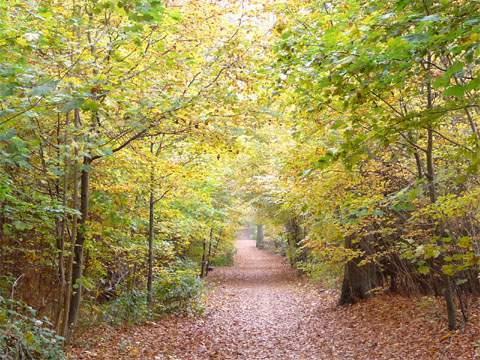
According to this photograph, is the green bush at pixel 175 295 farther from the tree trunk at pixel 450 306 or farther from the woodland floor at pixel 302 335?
the tree trunk at pixel 450 306

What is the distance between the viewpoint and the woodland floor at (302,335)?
870 centimetres

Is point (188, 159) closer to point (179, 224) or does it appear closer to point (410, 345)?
point (179, 224)

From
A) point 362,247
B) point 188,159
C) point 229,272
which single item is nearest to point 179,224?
point 188,159

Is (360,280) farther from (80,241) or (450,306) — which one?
(80,241)

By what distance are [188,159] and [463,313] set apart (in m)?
7.60

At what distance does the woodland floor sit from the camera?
8.70 meters

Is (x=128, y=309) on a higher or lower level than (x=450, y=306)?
lower

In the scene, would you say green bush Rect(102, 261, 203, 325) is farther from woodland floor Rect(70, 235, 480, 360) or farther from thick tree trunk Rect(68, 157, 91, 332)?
thick tree trunk Rect(68, 157, 91, 332)

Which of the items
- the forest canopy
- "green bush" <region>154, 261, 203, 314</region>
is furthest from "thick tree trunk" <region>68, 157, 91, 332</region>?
"green bush" <region>154, 261, 203, 314</region>

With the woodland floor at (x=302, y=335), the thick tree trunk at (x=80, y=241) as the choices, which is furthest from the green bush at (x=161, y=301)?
the thick tree trunk at (x=80, y=241)

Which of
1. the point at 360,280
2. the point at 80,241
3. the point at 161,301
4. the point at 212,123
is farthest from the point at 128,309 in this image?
the point at 360,280

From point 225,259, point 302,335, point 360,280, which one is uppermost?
point 360,280

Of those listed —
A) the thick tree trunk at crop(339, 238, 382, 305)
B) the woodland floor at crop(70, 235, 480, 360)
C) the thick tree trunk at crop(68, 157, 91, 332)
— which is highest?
the thick tree trunk at crop(68, 157, 91, 332)

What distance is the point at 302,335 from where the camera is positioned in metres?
11.6
